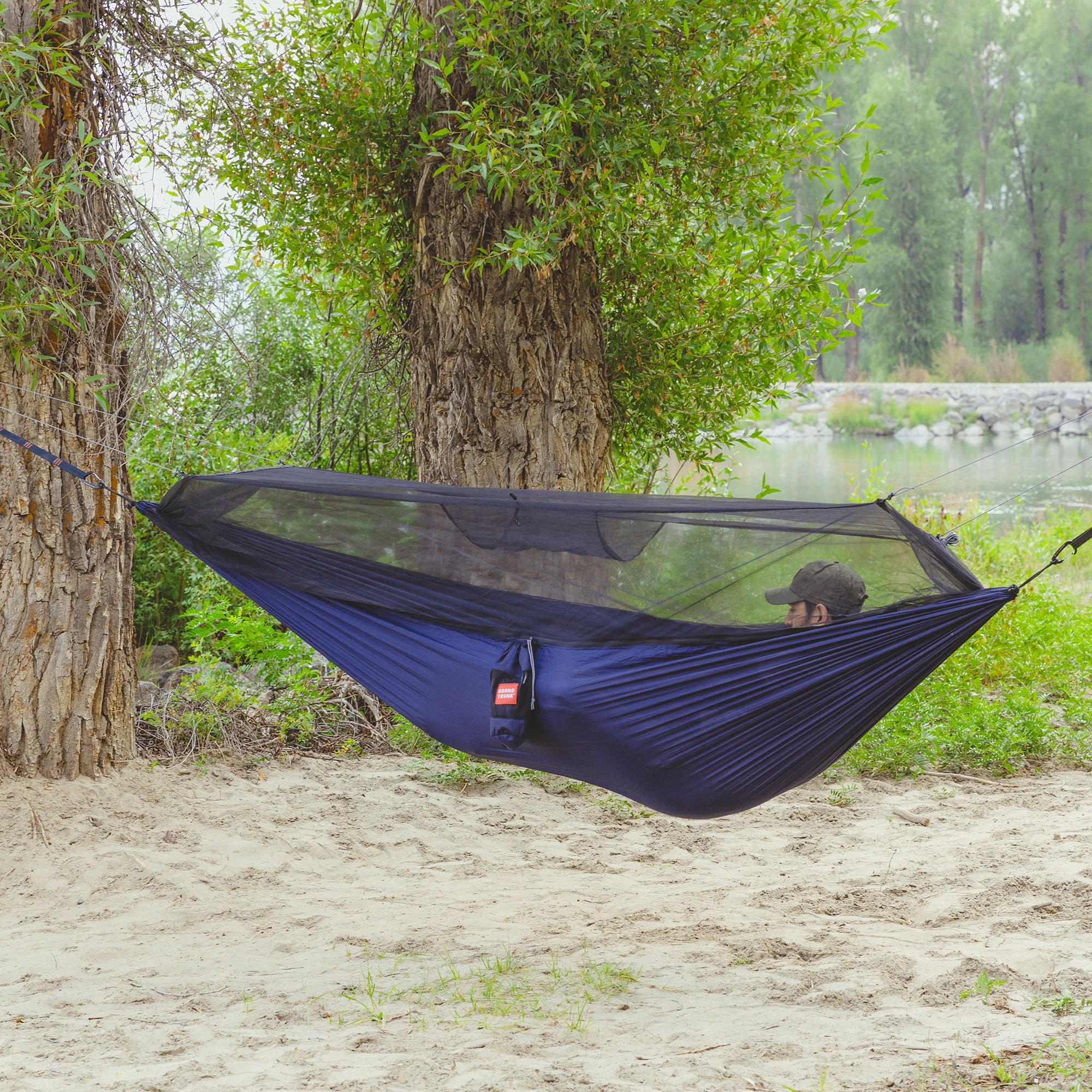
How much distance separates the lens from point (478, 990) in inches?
72.3

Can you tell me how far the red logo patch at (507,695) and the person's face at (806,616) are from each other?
523mm

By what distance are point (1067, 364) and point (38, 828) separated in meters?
17.1

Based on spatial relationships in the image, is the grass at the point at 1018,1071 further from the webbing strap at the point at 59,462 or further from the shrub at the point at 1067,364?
the shrub at the point at 1067,364

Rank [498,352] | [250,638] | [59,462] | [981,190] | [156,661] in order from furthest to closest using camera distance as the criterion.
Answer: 1. [981,190]
2. [156,661]
3. [250,638]
4. [498,352]
5. [59,462]

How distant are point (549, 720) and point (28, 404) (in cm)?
153

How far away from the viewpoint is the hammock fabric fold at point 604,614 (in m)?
1.88

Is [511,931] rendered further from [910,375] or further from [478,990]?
[910,375]

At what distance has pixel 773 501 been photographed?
213 cm

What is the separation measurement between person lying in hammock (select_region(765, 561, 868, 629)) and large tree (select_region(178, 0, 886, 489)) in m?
1.19

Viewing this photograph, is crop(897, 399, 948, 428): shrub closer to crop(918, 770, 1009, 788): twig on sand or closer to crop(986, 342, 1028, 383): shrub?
crop(986, 342, 1028, 383): shrub

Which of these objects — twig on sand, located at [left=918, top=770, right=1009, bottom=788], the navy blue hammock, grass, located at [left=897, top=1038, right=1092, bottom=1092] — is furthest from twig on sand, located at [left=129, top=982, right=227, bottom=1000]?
twig on sand, located at [left=918, top=770, right=1009, bottom=788]

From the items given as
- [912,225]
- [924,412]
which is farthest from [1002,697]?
[912,225]

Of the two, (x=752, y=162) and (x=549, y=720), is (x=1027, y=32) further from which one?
(x=549, y=720)

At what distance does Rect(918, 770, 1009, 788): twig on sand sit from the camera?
309 cm
